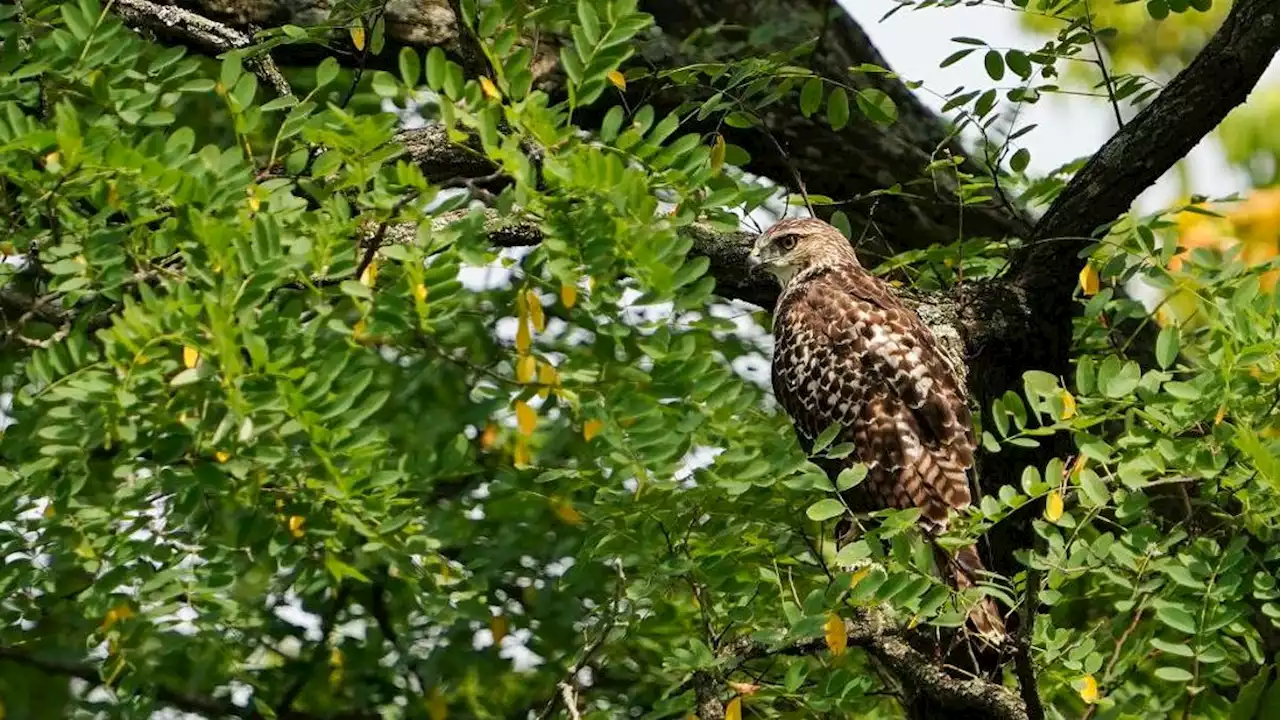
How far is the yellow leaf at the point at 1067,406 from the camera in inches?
136

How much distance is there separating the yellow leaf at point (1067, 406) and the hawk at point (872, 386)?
1.31 meters

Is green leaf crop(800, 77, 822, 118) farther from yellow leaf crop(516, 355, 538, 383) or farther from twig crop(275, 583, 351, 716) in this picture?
twig crop(275, 583, 351, 716)

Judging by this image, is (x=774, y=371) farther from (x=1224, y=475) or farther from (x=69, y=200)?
(x=69, y=200)

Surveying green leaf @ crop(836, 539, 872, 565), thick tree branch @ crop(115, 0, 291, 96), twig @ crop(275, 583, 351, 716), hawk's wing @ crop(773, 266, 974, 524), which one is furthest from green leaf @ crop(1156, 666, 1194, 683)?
twig @ crop(275, 583, 351, 716)

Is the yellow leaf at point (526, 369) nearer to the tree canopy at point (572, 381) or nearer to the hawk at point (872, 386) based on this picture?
the tree canopy at point (572, 381)

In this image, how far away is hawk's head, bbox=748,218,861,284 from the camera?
547 cm

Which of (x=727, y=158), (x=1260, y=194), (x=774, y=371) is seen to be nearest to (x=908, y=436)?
(x=774, y=371)

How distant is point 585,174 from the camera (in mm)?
3148

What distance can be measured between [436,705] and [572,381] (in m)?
2.51

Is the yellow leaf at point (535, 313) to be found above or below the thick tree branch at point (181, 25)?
above

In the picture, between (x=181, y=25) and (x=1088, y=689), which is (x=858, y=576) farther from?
(x=181, y=25)

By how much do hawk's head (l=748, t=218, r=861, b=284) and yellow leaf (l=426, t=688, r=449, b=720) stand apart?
1657 mm

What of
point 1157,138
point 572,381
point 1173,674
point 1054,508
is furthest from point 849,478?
point 1157,138

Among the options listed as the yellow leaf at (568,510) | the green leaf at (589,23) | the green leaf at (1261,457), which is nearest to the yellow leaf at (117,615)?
the yellow leaf at (568,510)
